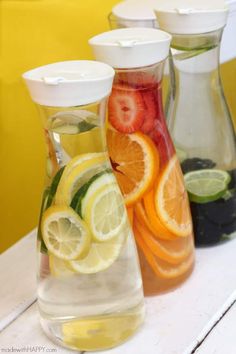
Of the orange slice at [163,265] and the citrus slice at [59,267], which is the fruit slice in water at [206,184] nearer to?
the orange slice at [163,265]

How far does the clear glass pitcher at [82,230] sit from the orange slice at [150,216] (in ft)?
0.11

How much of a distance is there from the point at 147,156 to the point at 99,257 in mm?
101

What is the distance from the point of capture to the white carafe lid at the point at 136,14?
659 millimetres

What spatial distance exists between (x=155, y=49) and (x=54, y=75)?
0.09 metres

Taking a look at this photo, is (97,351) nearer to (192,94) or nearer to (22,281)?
(22,281)

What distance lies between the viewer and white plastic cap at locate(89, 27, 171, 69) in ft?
1.65

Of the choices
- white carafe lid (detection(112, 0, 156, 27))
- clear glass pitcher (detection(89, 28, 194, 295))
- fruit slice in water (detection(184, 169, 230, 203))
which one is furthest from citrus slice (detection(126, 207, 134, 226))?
white carafe lid (detection(112, 0, 156, 27))

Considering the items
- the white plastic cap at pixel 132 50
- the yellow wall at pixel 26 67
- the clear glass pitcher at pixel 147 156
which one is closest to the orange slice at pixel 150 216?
the clear glass pitcher at pixel 147 156

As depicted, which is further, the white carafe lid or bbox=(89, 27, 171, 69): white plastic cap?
the white carafe lid

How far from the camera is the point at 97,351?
0.54 metres

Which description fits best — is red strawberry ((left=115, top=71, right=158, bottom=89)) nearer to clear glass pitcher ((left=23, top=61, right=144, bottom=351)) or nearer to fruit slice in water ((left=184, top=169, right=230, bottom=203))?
clear glass pitcher ((left=23, top=61, right=144, bottom=351))

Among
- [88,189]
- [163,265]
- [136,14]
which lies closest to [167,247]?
[163,265]

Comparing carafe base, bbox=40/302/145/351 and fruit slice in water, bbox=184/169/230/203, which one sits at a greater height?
fruit slice in water, bbox=184/169/230/203

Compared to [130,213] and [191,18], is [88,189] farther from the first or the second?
[191,18]
